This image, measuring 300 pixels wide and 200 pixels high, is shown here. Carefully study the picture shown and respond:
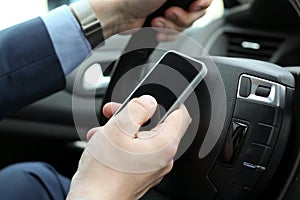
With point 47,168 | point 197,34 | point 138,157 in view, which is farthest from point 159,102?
point 197,34

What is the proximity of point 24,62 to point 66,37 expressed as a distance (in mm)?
66

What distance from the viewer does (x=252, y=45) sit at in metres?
1.26

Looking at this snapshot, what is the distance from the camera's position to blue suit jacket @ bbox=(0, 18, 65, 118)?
2.42 ft

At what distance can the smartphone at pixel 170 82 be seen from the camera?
54cm

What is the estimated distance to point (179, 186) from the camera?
584 mm

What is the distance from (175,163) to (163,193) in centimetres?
5

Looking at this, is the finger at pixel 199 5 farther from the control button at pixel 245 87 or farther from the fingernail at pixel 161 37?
the control button at pixel 245 87

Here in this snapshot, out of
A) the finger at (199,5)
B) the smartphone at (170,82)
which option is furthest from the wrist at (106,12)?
the smartphone at (170,82)

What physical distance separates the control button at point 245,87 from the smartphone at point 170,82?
0.04 m

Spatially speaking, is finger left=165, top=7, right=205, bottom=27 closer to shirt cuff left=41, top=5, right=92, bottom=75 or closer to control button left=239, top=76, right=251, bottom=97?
shirt cuff left=41, top=5, right=92, bottom=75

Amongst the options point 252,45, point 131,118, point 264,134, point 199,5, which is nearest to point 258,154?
point 264,134

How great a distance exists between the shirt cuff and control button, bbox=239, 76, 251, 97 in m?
0.30

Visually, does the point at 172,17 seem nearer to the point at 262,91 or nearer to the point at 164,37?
the point at 164,37

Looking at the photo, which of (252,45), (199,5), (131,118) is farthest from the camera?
(252,45)
